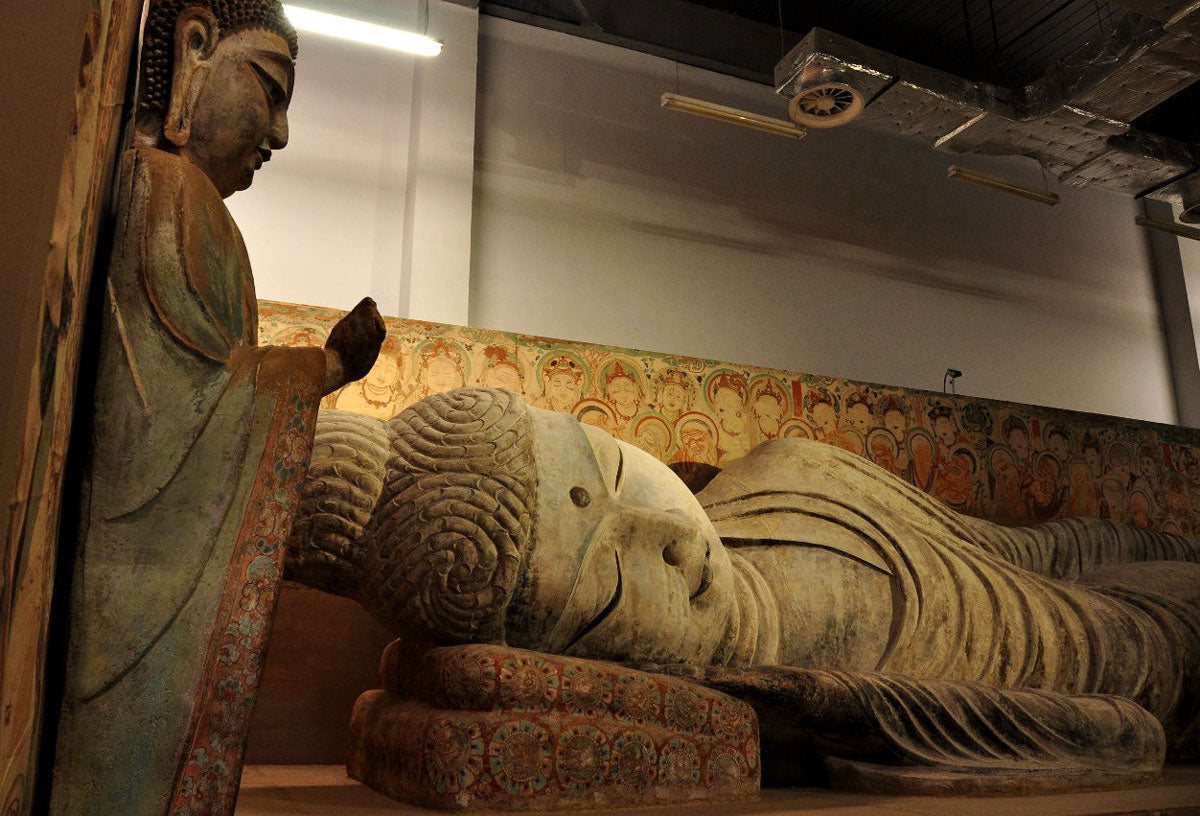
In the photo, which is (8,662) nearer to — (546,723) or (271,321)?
(546,723)

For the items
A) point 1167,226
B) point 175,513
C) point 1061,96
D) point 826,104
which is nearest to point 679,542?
point 175,513

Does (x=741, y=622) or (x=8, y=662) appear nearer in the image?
(x=8, y=662)

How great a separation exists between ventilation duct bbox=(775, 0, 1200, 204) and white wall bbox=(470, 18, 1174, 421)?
89 centimetres

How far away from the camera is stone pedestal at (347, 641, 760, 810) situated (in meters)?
2.02

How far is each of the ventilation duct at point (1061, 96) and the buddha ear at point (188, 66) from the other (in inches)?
151

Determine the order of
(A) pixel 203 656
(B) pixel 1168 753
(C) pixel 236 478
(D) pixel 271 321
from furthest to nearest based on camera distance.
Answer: (D) pixel 271 321
(B) pixel 1168 753
(C) pixel 236 478
(A) pixel 203 656

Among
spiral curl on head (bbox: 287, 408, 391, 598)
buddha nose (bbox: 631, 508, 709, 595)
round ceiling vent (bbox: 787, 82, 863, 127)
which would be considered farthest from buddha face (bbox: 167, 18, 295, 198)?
round ceiling vent (bbox: 787, 82, 863, 127)

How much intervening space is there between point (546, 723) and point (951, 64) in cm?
687

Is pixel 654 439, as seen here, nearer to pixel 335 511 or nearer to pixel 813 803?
pixel 335 511

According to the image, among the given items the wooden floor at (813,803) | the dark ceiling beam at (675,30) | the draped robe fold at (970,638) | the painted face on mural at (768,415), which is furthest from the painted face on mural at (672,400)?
the dark ceiling beam at (675,30)

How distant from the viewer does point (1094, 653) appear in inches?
128

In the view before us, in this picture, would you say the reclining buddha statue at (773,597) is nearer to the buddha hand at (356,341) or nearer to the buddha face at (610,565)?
the buddha face at (610,565)

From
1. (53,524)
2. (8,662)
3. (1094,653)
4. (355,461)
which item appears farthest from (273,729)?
(1094,653)

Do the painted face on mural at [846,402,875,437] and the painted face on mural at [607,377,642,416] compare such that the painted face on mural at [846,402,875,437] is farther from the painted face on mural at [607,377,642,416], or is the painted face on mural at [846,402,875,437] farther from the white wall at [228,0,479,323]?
the white wall at [228,0,479,323]
